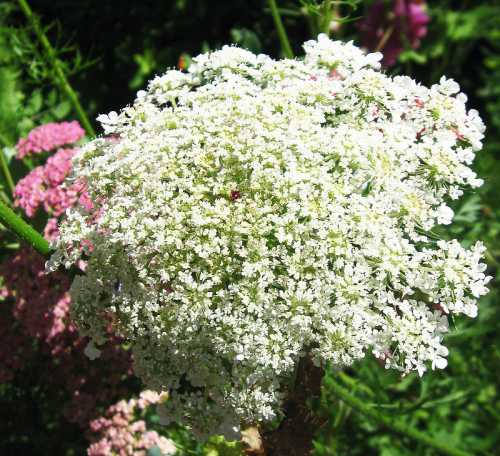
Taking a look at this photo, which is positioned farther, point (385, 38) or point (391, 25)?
point (391, 25)

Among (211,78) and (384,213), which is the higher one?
(211,78)

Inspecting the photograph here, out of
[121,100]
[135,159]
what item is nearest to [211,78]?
[135,159]

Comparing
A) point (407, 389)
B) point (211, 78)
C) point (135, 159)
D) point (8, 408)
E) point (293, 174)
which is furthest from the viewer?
point (407, 389)

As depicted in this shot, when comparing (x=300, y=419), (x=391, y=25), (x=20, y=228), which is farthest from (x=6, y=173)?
(x=391, y=25)

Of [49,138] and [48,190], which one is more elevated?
[49,138]

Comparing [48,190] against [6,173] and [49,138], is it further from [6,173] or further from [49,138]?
[6,173]

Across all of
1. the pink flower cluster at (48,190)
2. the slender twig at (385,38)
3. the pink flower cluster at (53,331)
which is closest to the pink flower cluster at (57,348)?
the pink flower cluster at (53,331)

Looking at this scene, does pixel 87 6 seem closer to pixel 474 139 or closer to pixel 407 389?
pixel 407 389
